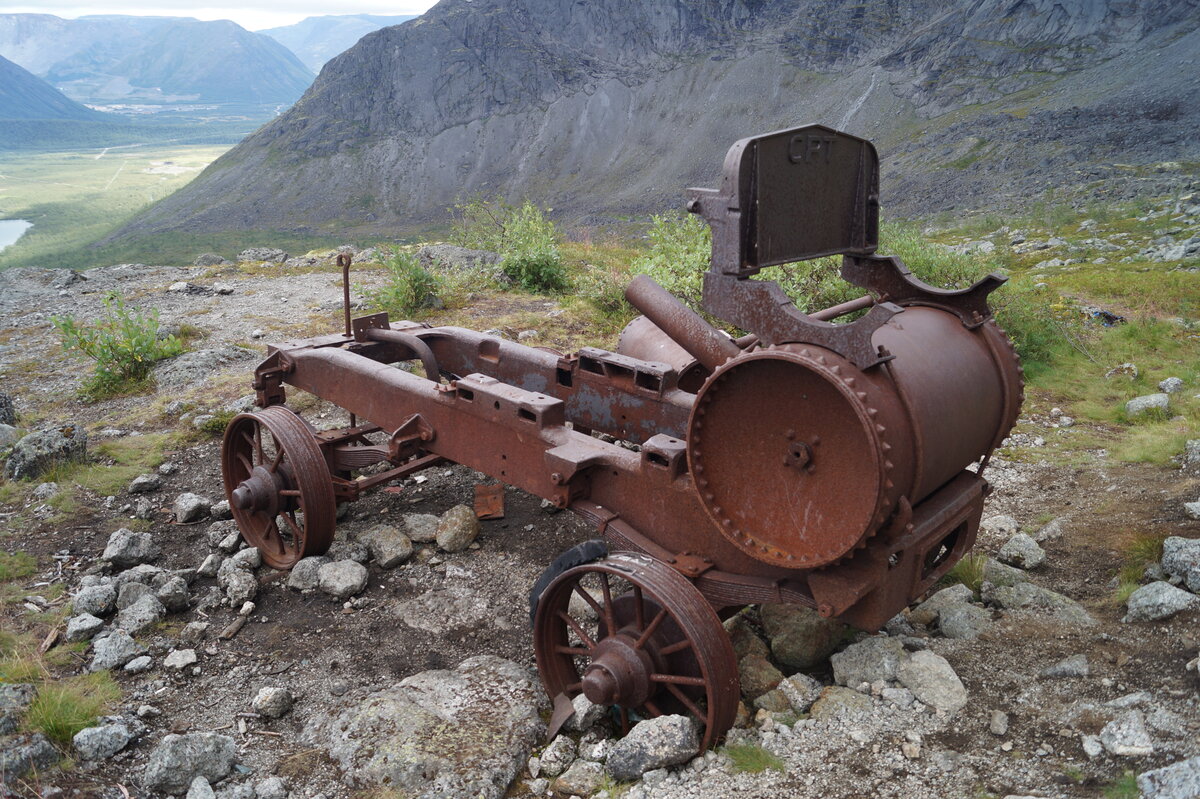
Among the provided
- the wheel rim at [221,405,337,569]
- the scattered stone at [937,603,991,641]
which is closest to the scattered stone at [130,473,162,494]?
the wheel rim at [221,405,337,569]

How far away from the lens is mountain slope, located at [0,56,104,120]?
137 metres

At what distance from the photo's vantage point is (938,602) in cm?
404

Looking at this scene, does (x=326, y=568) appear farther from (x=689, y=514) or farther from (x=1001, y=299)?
(x=1001, y=299)

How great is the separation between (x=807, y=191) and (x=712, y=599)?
67.5 inches

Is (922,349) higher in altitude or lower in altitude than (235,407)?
higher

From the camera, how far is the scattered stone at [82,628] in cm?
411

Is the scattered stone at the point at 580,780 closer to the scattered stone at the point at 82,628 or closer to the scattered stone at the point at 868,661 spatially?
the scattered stone at the point at 868,661

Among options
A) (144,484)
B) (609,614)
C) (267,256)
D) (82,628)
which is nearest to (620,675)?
(609,614)

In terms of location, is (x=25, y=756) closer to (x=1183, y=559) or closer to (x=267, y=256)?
(x=1183, y=559)

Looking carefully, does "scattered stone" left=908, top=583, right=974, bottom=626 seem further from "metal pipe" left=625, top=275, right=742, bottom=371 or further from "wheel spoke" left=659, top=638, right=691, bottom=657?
"metal pipe" left=625, top=275, right=742, bottom=371

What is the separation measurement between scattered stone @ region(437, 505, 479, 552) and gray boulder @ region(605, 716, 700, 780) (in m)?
2.24

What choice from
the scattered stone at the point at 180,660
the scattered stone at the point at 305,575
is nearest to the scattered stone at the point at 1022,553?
the scattered stone at the point at 305,575

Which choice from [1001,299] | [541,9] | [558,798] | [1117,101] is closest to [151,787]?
[558,798]

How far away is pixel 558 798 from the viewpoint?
3.14 metres
